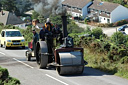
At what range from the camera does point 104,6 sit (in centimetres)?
9512

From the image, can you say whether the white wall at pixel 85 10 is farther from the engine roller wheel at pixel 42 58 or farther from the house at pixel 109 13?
the engine roller wheel at pixel 42 58

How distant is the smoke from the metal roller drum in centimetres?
288

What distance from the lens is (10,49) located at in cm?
2773

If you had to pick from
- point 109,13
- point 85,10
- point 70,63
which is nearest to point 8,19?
point 85,10

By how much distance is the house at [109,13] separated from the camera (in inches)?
→ 3563

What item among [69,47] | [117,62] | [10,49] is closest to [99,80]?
[69,47]

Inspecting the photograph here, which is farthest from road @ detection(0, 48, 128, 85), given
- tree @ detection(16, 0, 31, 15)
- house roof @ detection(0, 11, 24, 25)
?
tree @ detection(16, 0, 31, 15)

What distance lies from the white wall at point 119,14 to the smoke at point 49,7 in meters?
70.8

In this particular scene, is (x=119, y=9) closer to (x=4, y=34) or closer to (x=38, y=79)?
(x=4, y=34)

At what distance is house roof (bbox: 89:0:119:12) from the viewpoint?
300 feet

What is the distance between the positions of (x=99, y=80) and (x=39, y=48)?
5.11m

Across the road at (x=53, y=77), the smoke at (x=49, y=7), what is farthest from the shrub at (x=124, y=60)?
the smoke at (x=49, y=7)

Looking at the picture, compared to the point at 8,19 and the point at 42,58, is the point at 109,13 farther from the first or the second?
the point at 42,58

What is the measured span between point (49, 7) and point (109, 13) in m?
73.1
